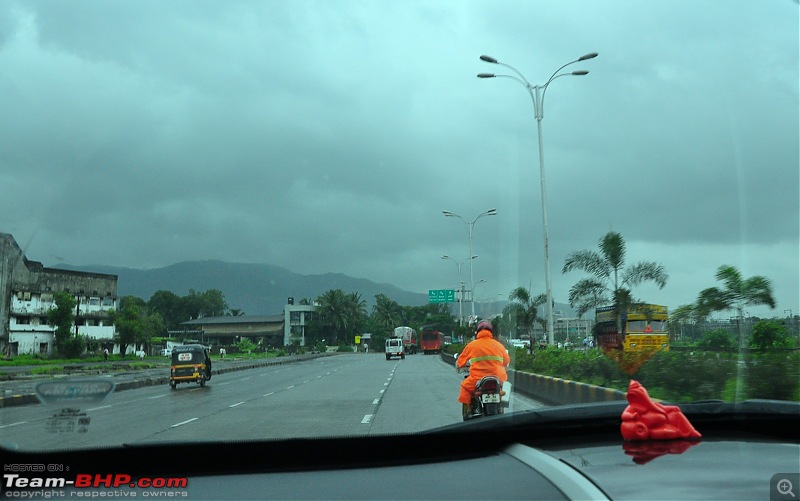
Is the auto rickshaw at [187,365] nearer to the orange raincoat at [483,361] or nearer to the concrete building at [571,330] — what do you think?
the concrete building at [571,330]

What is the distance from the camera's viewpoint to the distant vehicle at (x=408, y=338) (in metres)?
88.4

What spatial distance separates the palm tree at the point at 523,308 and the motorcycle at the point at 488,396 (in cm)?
2206

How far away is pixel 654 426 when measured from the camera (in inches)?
90.4

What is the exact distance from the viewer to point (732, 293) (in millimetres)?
11672

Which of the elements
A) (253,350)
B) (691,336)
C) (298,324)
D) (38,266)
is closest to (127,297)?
(38,266)

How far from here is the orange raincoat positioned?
8625 millimetres

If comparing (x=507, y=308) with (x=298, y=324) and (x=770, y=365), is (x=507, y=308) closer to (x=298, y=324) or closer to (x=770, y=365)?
(x=770, y=365)

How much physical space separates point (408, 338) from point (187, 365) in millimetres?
69389

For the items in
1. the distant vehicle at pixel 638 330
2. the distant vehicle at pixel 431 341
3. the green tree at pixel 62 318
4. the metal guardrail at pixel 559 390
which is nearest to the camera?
the green tree at pixel 62 318

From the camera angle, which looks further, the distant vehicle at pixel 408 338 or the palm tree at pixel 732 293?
the distant vehicle at pixel 408 338

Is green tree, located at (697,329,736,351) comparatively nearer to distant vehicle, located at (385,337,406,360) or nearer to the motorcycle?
the motorcycle

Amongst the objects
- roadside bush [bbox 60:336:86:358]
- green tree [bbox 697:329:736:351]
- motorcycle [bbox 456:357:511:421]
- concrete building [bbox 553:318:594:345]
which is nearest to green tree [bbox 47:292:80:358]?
roadside bush [bbox 60:336:86:358]

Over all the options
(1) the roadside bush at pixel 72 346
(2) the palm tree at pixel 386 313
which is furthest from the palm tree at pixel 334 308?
(1) the roadside bush at pixel 72 346

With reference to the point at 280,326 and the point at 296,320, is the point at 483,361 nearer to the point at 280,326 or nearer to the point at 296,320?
the point at 280,326
